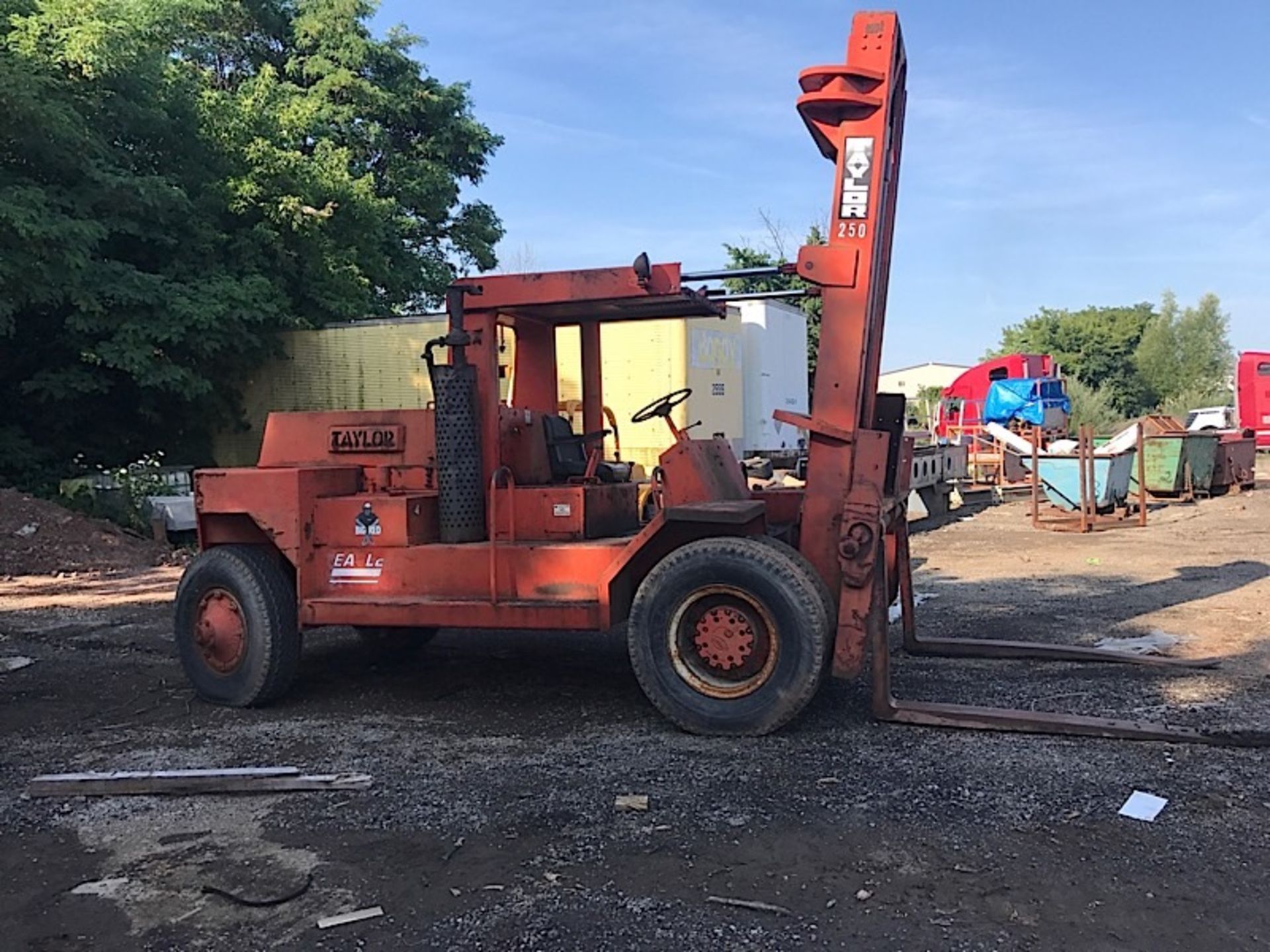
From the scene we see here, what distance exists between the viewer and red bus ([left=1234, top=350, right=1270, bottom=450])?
30156 mm

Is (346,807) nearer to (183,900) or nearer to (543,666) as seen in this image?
(183,900)

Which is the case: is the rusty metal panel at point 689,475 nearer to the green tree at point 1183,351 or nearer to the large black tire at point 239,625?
the large black tire at point 239,625

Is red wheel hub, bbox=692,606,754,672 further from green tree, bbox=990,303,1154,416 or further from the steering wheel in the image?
green tree, bbox=990,303,1154,416

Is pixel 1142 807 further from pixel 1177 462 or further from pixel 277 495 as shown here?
pixel 1177 462

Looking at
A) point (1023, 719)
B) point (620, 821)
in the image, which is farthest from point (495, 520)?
point (1023, 719)

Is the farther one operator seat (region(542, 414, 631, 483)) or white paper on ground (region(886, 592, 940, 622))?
white paper on ground (region(886, 592, 940, 622))

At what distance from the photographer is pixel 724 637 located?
18.3 ft

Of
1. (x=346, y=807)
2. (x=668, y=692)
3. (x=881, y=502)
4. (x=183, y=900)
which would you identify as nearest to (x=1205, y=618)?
(x=881, y=502)

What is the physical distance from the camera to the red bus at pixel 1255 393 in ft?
98.9

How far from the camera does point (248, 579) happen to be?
6.57m

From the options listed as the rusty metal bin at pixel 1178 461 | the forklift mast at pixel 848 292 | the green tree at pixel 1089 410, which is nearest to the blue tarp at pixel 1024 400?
the rusty metal bin at pixel 1178 461

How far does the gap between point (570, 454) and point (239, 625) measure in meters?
2.26

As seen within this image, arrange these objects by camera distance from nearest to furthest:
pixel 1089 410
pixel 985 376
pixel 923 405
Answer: pixel 985 376 < pixel 1089 410 < pixel 923 405

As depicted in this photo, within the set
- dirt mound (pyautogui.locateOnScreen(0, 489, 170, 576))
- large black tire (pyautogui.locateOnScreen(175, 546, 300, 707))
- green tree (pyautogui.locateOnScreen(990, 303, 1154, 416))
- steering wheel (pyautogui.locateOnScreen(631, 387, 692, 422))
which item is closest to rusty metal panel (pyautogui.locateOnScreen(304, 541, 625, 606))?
large black tire (pyautogui.locateOnScreen(175, 546, 300, 707))
